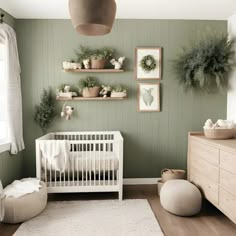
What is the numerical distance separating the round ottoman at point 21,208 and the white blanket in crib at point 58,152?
46cm

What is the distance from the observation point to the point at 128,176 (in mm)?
3857

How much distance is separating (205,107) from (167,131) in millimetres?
656

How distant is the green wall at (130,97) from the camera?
3.70 metres

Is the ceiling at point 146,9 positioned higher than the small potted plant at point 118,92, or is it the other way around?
the ceiling at point 146,9

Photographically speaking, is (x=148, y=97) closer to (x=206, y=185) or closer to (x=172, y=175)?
(x=172, y=175)

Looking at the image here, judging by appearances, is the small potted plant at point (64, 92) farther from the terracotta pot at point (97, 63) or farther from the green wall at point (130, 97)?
the terracotta pot at point (97, 63)

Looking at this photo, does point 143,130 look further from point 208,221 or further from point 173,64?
point 208,221

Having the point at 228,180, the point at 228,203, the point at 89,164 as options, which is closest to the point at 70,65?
the point at 89,164

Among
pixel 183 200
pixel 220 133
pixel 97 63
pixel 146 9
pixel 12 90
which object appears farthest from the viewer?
pixel 97 63

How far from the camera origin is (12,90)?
3250 mm

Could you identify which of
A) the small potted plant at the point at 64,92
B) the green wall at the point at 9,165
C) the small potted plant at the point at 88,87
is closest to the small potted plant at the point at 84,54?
the small potted plant at the point at 88,87

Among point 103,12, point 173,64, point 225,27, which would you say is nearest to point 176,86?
point 173,64

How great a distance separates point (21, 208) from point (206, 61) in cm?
279

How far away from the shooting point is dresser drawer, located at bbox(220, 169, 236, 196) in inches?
89.7
